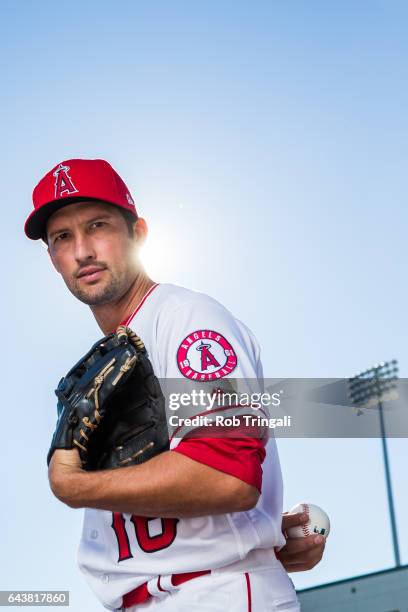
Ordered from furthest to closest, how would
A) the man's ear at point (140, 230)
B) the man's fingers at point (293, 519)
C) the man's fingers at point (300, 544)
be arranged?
the man's ear at point (140, 230) → the man's fingers at point (293, 519) → the man's fingers at point (300, 544)

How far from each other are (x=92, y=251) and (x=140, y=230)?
0.37m

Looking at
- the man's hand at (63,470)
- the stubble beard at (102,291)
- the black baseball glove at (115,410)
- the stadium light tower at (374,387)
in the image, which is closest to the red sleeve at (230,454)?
the black baseball glove at (115,410)

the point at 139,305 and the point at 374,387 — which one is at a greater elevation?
the point at 374,387

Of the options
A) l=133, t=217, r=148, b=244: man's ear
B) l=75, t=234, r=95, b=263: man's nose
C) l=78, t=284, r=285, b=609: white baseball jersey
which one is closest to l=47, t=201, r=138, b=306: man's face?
l=75, t=234, r=95, b=263: man's nose

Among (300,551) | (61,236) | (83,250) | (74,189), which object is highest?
(74,189)

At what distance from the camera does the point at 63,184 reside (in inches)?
109

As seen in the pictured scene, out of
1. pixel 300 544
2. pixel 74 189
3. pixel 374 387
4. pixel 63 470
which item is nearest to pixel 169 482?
pixel 63 470

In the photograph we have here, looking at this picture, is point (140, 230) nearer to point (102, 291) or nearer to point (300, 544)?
point (102, 291)

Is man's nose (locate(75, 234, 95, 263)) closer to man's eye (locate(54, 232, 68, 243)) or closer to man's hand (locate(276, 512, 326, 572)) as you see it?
man's eye (locate(54, 232, 68, 243))

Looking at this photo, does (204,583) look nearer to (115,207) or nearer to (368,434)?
(115,207)

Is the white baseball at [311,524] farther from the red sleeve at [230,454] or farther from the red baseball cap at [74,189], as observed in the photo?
the red baseball cap at [74,189]

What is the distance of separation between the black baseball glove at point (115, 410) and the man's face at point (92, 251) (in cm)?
40

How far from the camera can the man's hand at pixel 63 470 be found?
2139mm

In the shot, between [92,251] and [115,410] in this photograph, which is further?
[92,251]
